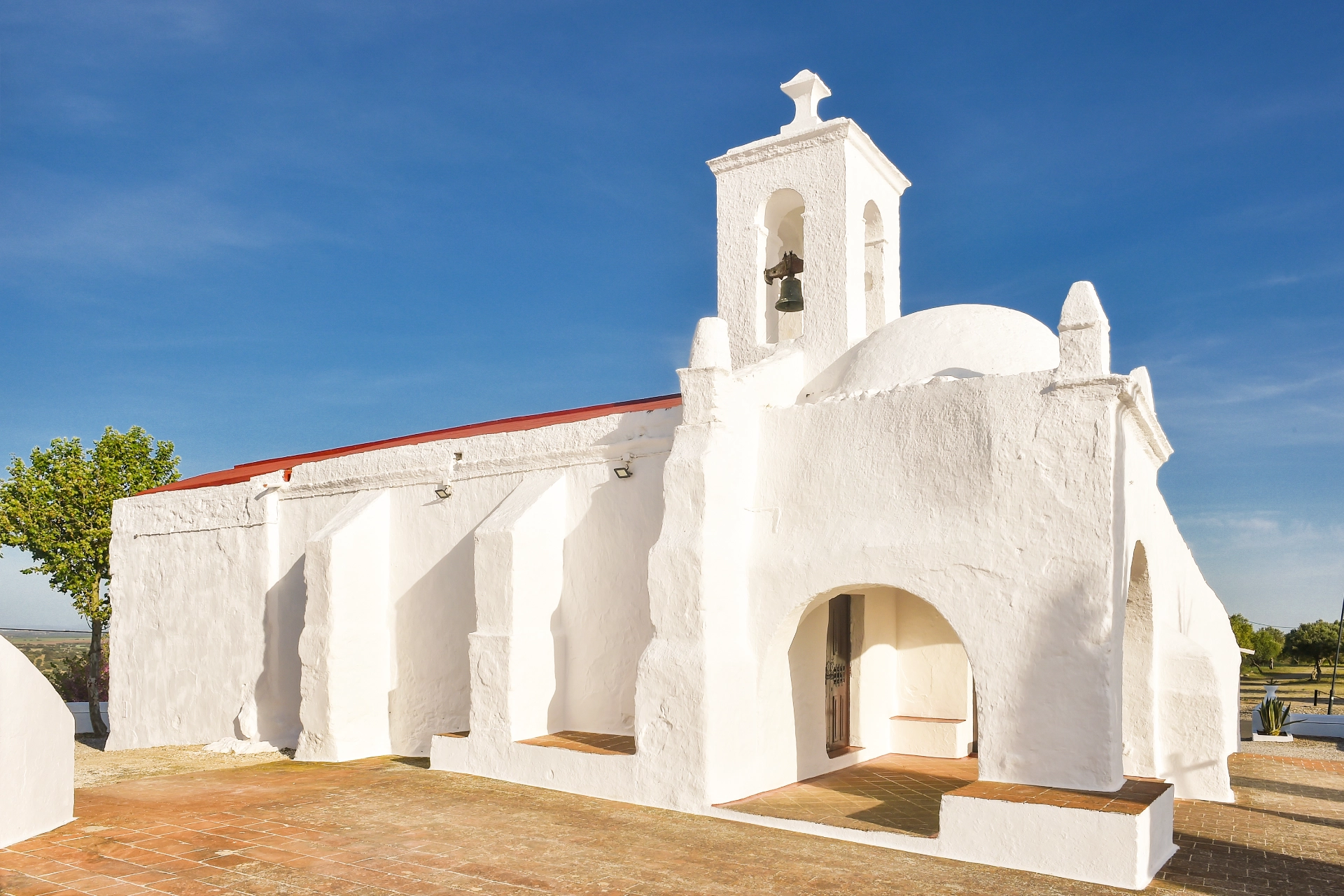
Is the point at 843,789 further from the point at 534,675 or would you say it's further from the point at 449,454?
the point at 449,454

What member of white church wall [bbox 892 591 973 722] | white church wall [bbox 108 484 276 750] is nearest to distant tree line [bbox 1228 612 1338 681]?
white church wall [bbox 892 591 973 722]

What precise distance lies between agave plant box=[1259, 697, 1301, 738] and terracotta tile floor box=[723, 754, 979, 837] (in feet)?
21.0

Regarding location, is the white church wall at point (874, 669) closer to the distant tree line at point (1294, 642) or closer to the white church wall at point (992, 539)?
the white church wall at point (992, 539)

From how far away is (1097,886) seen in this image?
20.5 ft

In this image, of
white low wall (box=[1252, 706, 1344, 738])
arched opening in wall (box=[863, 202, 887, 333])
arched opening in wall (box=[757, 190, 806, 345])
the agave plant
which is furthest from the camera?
white low wall (box=[1252, 706, 1344, 738])

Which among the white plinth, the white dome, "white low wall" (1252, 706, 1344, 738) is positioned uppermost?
the white dome

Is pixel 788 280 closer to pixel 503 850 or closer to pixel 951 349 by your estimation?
pixel 951 349

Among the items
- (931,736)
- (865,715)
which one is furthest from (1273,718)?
(865,715)

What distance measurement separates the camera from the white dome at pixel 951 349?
8.72 metres

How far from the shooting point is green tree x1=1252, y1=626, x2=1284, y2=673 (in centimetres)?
3762

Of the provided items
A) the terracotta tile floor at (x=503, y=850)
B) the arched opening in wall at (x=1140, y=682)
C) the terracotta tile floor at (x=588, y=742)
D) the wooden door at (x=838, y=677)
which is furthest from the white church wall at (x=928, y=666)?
the terracotta tile floor at (x=588, y=742)

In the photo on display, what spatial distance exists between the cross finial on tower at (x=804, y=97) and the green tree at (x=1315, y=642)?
34320 millimetres

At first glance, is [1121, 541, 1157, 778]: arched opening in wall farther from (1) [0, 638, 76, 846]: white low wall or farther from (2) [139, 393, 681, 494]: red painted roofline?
(1) [0, 638, 76, 846]: white low wall

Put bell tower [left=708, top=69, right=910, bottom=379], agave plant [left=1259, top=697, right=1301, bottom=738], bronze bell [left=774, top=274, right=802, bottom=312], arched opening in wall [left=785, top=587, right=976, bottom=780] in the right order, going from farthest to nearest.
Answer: agave plant [left=1259, top=697, right=1301, bottom=738] → bronze bell [left=774, top=274, right=802, bottom=312] → bell tower [left=708, top=69, right=910, bottom=379] → arched opening in wall [left=785, top=587, right=976, bottom=780]
